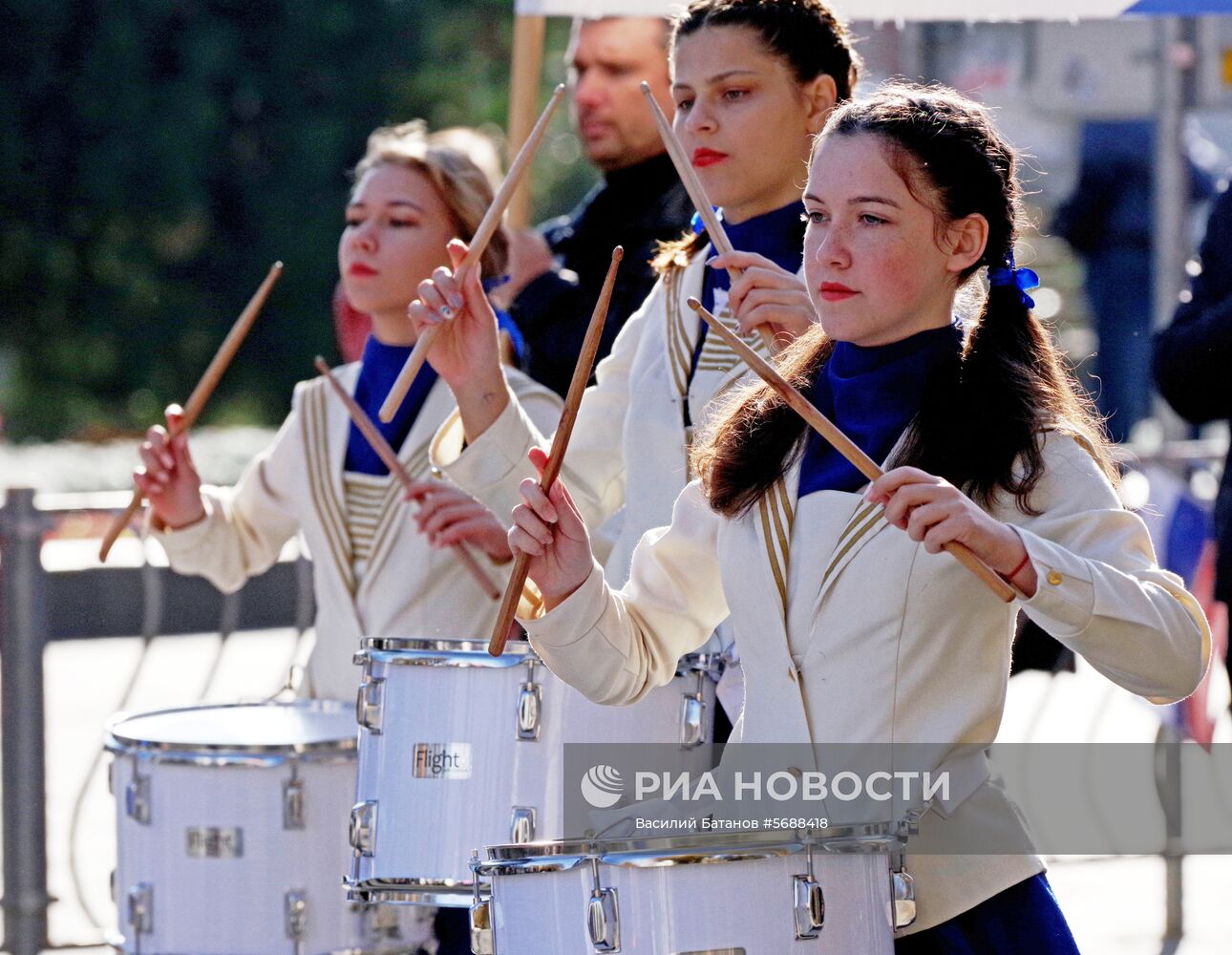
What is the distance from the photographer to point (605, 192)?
5168mm

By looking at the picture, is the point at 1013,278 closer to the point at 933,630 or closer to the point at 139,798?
the point at 933,630

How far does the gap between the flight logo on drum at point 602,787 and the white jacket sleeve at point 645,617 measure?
10.5 inches

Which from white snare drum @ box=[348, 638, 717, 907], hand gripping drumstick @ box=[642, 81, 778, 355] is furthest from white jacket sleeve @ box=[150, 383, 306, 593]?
hand gripping drumstick @ box=[642, 81, 778, 355]

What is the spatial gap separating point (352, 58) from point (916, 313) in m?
22.3

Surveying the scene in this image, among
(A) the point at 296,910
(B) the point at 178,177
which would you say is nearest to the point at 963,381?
(A) the point at 296,910

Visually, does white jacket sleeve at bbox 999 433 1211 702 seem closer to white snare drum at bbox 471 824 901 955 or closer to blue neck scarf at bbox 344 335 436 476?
white snare drum at bbox 471 824 901 955

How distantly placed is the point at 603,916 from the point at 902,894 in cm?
38

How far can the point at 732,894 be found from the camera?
247 cm

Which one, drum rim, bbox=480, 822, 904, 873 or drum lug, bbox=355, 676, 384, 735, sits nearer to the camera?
drum rim, bbox=480, 822, 904, 873

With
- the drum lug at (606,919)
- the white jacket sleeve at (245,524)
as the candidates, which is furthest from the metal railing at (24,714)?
the drum lug at (606,919)

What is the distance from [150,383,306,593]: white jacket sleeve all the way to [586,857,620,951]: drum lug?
82.1 inches

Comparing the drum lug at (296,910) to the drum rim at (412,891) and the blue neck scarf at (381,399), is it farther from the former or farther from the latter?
the blue neck scarf at (381,399)

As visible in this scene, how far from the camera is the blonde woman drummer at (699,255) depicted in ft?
11.4

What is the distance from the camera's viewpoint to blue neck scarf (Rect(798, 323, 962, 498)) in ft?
9.11
